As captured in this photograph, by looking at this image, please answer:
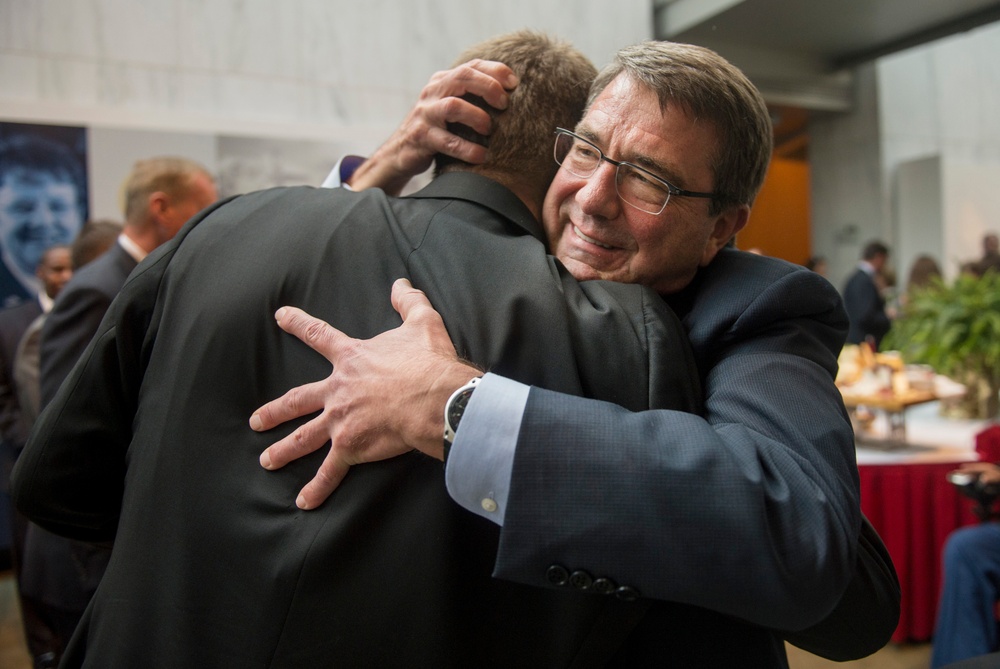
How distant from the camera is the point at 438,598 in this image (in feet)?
3.05

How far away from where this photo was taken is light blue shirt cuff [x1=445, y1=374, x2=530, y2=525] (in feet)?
2.83

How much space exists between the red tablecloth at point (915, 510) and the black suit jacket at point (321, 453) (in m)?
2.70

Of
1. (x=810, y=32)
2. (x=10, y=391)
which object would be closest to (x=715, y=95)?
(x=10, y=391)

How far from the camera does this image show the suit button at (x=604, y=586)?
2.73ft

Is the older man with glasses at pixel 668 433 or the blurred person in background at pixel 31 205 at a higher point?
the blurred person in background at pixel 31 205

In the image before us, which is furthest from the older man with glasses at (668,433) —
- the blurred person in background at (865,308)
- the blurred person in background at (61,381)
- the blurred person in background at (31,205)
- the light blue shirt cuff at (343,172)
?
the blurred person in background at (865,308)

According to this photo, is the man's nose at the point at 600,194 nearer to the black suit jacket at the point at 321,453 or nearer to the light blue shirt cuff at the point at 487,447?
the black suit jacket at the point at 321,453

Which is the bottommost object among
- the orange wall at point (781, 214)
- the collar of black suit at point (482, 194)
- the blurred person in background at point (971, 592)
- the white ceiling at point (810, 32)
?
the blurred person in background at point (971, 592)

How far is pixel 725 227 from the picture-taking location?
1.50 metres

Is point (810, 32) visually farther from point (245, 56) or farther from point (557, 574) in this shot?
point (557, 574)

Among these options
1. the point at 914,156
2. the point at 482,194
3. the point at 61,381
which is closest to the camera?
the point at 482,194

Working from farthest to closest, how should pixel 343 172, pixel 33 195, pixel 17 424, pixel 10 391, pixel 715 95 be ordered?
pixel 33 195 < pixel 10 391 < pixel 17 424 < pixel 343 172 < pixel 715 95

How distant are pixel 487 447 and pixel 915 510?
3.11 metres

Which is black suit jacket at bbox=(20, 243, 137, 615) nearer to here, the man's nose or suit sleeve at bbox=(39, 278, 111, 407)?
suit sleeve at bbox=(39, 278, 111, 407)
